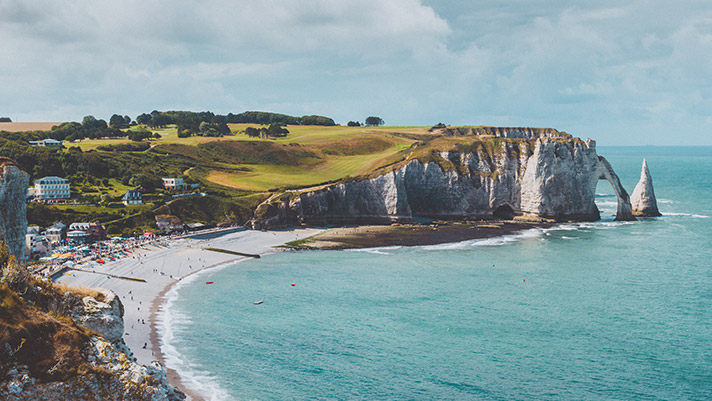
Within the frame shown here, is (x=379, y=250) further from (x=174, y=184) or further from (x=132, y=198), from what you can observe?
(x=174, y=184)

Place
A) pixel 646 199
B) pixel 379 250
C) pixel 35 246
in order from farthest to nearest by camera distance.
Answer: pixel 646 199
pixel 379 250
pixel 35 246

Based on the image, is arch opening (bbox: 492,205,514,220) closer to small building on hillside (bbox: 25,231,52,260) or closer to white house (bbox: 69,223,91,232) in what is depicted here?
white house (bbox: 69,223,91,232)

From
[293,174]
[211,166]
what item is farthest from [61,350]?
[211,166]

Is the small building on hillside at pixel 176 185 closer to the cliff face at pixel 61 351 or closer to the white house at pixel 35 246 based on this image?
the white house at pixel 35 246

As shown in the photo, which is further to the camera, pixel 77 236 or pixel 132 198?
pixel 132 198

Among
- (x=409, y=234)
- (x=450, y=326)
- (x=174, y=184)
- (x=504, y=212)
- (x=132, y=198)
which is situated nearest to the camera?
(x=450, y=326)

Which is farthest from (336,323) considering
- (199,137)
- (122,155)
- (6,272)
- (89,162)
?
(199,137)
